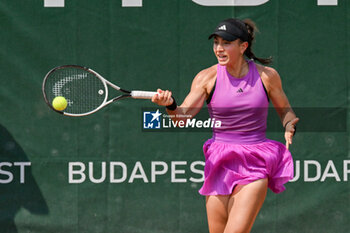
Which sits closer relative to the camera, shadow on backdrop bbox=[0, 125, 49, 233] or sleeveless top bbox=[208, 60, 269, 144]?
sleeveless top bbox=[208, 60, 269, 144]

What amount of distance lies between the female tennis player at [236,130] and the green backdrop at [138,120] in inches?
45.6

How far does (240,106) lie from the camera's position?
3688 millimetres

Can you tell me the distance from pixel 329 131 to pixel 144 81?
1476mm

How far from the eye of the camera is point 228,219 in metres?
3.64

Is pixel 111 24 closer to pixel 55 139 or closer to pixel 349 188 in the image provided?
pixel 55 139

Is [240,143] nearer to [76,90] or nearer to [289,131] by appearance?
[289,131]

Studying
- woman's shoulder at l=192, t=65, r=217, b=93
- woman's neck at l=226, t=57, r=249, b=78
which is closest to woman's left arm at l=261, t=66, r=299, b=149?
woman's neck at l=226, t=57, r=249, b=78

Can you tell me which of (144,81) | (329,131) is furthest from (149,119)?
(329,131)

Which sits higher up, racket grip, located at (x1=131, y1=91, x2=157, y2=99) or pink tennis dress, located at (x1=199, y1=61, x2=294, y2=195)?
racket grip, located at (x1=131, y1=91, x2=157, y2=99)

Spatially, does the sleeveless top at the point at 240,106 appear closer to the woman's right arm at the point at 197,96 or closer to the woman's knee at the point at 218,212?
the woman's right arm at the point at 197,96

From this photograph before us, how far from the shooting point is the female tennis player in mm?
3662

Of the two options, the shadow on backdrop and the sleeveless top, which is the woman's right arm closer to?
the sleeveless top

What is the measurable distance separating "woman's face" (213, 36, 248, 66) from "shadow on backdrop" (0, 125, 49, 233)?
1.96m

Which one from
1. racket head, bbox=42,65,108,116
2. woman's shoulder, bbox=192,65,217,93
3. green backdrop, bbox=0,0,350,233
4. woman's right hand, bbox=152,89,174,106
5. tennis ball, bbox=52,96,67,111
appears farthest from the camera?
green backdrop, bbox=0,0,350,233
